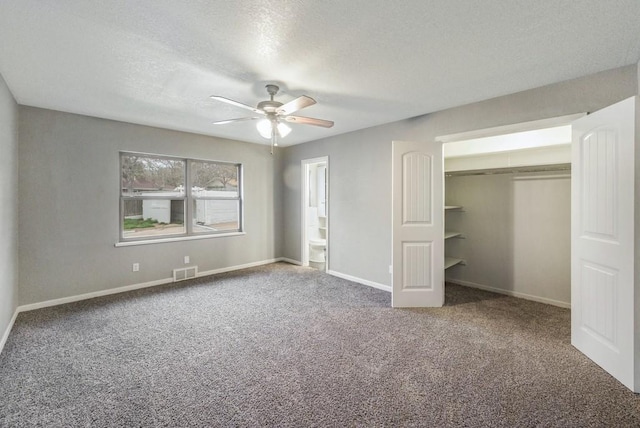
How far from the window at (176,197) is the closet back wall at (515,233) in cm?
399

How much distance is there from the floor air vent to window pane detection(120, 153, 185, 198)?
4.08ft

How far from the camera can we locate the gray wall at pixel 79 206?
3.39 meters

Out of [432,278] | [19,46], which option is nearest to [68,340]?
[19,46]

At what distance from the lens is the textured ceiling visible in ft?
5.59

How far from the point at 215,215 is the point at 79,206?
1.97 metres

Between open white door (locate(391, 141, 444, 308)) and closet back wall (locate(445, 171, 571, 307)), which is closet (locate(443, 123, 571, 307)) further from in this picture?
open white door (locate(391, 141, 444, 308))

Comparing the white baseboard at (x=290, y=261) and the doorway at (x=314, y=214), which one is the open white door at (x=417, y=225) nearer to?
the doorway at (x=314, y=214)

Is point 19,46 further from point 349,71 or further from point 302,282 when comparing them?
point 302,282

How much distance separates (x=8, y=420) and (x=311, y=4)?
3078mm

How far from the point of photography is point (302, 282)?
453 centimetres

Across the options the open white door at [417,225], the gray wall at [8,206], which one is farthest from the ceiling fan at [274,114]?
the gray wall at [8,206]

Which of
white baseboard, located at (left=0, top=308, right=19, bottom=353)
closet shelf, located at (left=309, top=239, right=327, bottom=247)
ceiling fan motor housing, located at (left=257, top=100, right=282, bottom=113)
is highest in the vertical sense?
Answer: ceiling fan motor housing, located at (left=257, top=100, right=282, bottom=113)

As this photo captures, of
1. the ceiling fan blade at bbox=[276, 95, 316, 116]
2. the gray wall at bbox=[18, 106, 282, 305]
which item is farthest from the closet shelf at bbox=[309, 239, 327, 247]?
the ceiling fan blade at bbox=[276, 95, 316, 116]

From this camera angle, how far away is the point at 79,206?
12.2 ft
